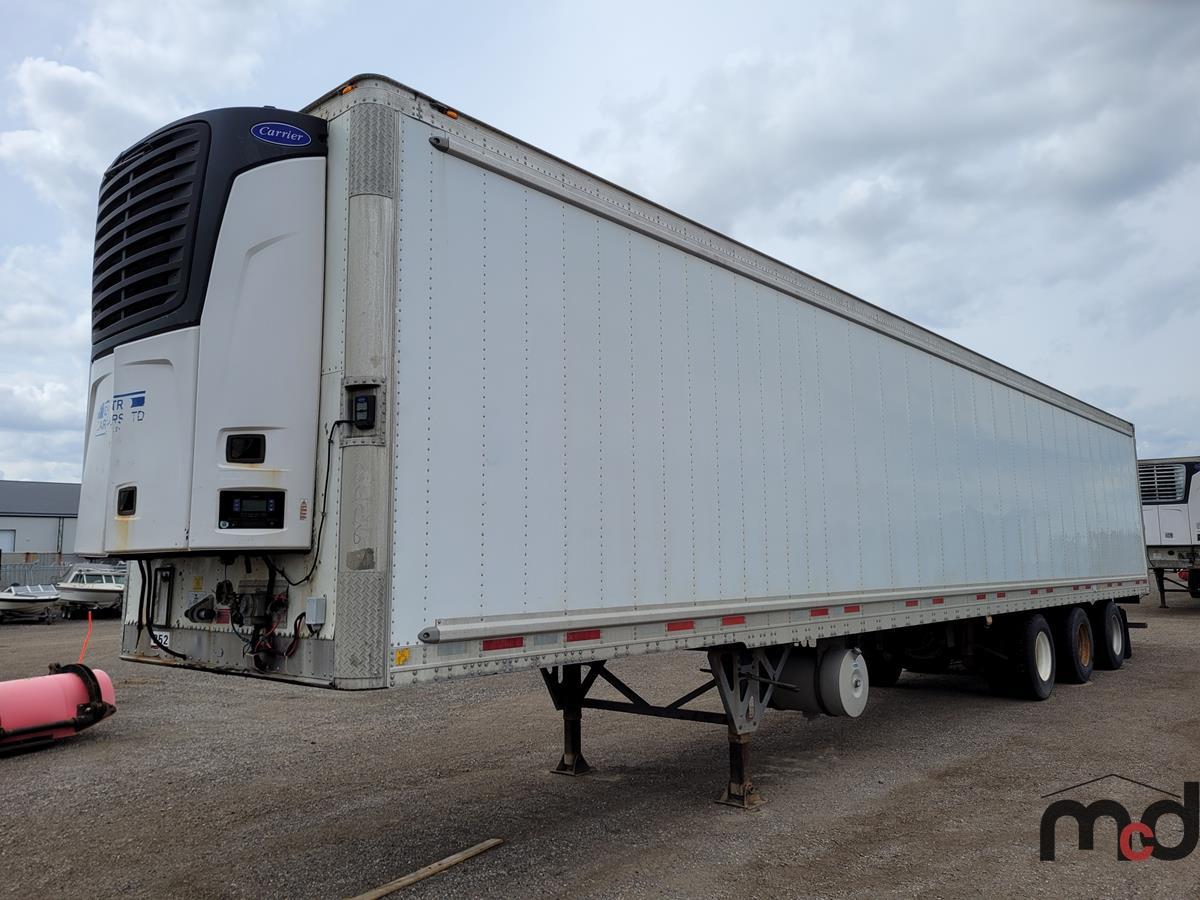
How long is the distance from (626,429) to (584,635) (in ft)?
4.17

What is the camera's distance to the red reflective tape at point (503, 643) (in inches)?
167

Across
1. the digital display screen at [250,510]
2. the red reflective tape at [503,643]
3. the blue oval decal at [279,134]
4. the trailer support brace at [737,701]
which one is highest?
the blue oval decal at [279,134]

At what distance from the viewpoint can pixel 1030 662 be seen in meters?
10.3

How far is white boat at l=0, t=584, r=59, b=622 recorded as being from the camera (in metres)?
23.2

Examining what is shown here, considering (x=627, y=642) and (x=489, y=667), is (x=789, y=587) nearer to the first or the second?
(x=627, y=642)

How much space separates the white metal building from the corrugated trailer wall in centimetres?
4508

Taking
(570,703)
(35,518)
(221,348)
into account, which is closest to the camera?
(221,348)

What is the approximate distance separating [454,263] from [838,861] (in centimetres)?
412

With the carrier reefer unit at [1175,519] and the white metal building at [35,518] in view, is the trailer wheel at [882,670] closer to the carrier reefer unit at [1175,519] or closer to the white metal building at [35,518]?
the carrier reefer unit at [1175,519]

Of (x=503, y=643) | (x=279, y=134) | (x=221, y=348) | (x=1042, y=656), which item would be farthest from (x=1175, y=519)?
(x=221, y=348)

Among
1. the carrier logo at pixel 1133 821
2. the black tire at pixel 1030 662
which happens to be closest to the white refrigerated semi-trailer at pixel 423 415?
the carrier logo at pixel 1133 821

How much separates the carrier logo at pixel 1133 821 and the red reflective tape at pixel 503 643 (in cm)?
349

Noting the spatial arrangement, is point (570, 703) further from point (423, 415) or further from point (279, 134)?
point (279, 134)

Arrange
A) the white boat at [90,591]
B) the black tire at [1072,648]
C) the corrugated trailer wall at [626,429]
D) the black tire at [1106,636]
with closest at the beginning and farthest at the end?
the corrugated trailer wall at [626,429] < the black tire at [1072,648] < the black tire at [1106,636] < the white boat at [90,591]
